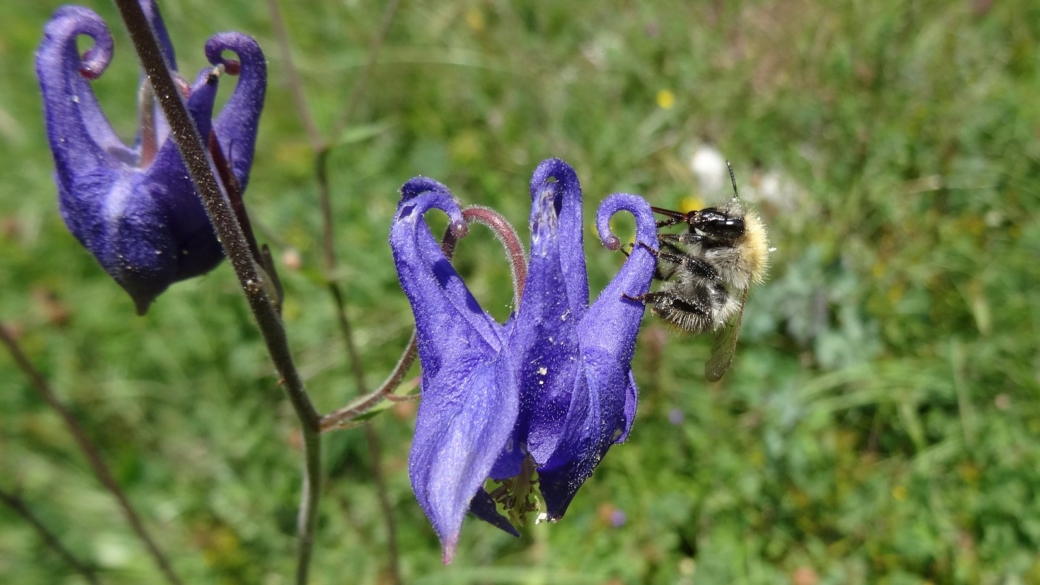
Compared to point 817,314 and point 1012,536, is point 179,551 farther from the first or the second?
point 1012,536

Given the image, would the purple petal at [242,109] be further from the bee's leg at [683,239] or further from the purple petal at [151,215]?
the bee's leg at [683,239]

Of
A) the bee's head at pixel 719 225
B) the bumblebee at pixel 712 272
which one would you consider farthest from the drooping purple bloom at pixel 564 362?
the bee's head at pixel 719 225

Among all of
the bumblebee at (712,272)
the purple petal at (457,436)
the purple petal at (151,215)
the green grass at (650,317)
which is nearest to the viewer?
the purple petal at (457,436)

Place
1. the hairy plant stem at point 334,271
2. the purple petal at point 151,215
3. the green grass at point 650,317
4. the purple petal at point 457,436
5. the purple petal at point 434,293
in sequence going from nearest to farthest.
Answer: the purple petal at point 457,436 < the purple petal at point 434,293 < the purple petal at point 151,215 < the hairy plant stem at point 334,271 < the green grass at point 650,317

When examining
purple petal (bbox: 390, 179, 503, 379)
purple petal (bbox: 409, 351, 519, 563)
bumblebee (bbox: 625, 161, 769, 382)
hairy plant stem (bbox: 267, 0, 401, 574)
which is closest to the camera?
purple petal (bbox: 409, 351, 519, 563)

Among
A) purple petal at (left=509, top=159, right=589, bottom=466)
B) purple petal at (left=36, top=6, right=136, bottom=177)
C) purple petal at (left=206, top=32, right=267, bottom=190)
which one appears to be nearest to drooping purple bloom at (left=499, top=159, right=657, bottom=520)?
purple petal at (left=509, top=159, right=589, bottom=466)

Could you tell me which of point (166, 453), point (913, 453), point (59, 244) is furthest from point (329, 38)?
point (913, 453)

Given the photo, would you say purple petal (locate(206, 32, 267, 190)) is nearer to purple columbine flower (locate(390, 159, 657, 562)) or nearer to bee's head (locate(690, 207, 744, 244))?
purple columbine flower (locate(390, 159, 657, 562))
